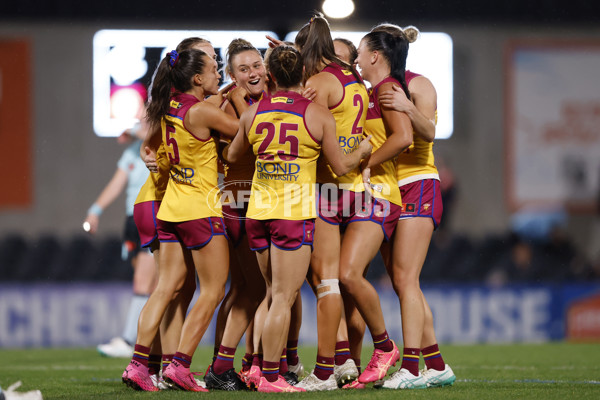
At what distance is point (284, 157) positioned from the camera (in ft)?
15.9

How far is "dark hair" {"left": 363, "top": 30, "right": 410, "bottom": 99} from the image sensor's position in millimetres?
5234

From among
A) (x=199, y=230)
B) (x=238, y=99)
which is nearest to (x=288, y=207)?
(x=199, y=230)

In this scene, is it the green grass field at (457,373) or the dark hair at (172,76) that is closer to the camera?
the green grass field at (457,373)

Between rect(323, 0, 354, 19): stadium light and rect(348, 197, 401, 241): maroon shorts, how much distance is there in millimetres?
8202

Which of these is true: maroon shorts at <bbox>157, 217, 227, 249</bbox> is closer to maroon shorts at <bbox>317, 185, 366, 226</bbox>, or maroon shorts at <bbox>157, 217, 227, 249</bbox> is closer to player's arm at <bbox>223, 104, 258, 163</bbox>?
player's arm at <bbox>223, 104, 258, 163</bbox>

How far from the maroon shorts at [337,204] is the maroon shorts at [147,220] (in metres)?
1.12

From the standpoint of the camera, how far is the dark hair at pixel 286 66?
4809mm

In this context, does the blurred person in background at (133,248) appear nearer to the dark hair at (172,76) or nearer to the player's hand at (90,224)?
the player's hand at (90,224)

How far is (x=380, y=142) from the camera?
5305mm

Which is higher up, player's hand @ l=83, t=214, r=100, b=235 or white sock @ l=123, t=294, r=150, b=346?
player's hand @ l=83, t=214, r=100, b=235

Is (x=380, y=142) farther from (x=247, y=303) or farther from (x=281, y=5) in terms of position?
(x=281, y=5)

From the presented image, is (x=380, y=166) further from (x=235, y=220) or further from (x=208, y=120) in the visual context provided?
(x=208, y=120)

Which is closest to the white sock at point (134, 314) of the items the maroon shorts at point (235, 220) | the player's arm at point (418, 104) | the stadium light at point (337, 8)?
the maroon shorts at point (235, 220)

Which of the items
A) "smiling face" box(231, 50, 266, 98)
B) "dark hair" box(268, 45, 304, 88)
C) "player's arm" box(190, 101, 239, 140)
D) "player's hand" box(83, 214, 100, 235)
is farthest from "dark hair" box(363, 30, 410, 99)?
"player's hand" box(83, 214, 100, 235)
